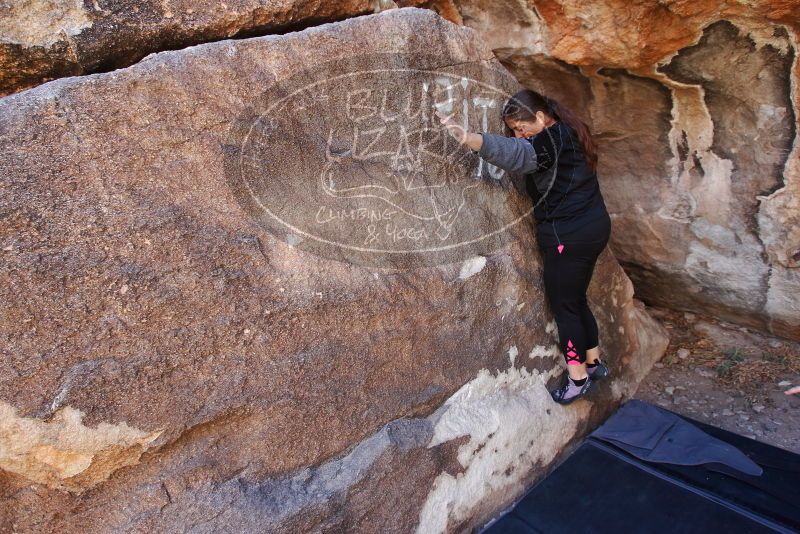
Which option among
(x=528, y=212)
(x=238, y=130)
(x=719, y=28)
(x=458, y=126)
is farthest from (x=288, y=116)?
(x=719, y=28)

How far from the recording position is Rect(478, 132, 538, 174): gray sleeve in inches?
70.6

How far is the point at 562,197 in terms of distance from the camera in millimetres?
2000

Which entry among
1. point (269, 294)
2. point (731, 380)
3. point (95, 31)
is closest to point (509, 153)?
point (269, 294)

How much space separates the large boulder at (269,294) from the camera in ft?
4.16

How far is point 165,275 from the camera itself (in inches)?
53.6

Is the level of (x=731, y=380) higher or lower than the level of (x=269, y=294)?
lower

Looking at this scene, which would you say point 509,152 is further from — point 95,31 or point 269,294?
point 95,31

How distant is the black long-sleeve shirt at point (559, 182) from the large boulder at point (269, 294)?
0.10 m

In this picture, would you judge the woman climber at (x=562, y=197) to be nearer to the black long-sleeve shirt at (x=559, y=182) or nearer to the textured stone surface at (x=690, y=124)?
the black long-sleeve shirt at (x=559, y=182)

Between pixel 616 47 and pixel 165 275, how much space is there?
200cm

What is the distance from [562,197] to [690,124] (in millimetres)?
1120

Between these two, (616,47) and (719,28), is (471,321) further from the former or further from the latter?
(719,28)

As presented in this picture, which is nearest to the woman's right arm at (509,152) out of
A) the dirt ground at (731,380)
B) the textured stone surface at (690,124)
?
the textured stone surface at (690,124)

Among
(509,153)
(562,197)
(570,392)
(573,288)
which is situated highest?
(509,153)
